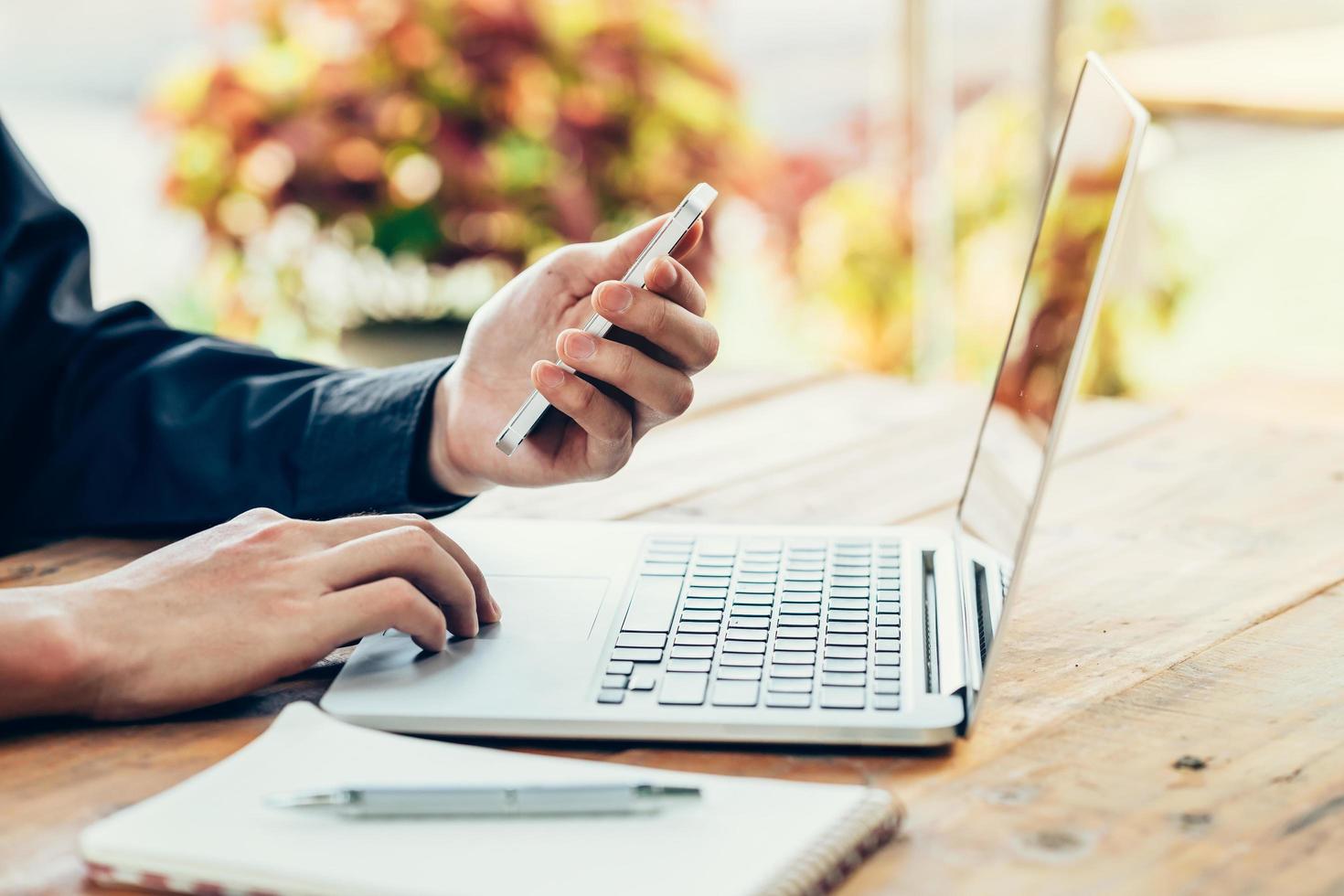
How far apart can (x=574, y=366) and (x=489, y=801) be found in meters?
0.37

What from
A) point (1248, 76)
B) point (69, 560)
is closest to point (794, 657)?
point (69, 560)

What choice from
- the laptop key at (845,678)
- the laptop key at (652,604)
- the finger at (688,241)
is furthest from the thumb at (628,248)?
the laptop key at (845,678)

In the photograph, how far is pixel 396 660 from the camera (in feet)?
2.41

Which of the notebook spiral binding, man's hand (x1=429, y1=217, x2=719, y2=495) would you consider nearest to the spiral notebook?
the notebook spiral binding

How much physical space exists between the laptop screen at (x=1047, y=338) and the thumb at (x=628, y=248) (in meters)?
0.22

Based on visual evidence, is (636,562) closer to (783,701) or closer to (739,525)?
(739,525)

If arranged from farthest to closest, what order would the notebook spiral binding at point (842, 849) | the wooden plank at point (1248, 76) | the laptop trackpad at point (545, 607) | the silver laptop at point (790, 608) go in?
the wooden plank at point (1248, 76) < the laptop trackpad at point (545, 607) < the silver laptop at point (790, 608) < the notebook spiral binding at point (842, 849)

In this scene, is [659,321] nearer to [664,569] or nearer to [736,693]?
[664,569]

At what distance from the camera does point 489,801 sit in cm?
56

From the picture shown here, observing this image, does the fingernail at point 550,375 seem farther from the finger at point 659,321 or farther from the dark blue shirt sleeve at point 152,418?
the dark blue shirt sleeve at point 152,418

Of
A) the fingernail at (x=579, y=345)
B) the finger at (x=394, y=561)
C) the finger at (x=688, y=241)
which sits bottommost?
the finger at (x=394, y=561)

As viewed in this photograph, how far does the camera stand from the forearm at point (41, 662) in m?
0.68

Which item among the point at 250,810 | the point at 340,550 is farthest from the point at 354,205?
the point at 250,810

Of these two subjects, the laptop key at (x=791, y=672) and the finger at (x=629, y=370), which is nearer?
the laptop key at (x=791, y=672)
